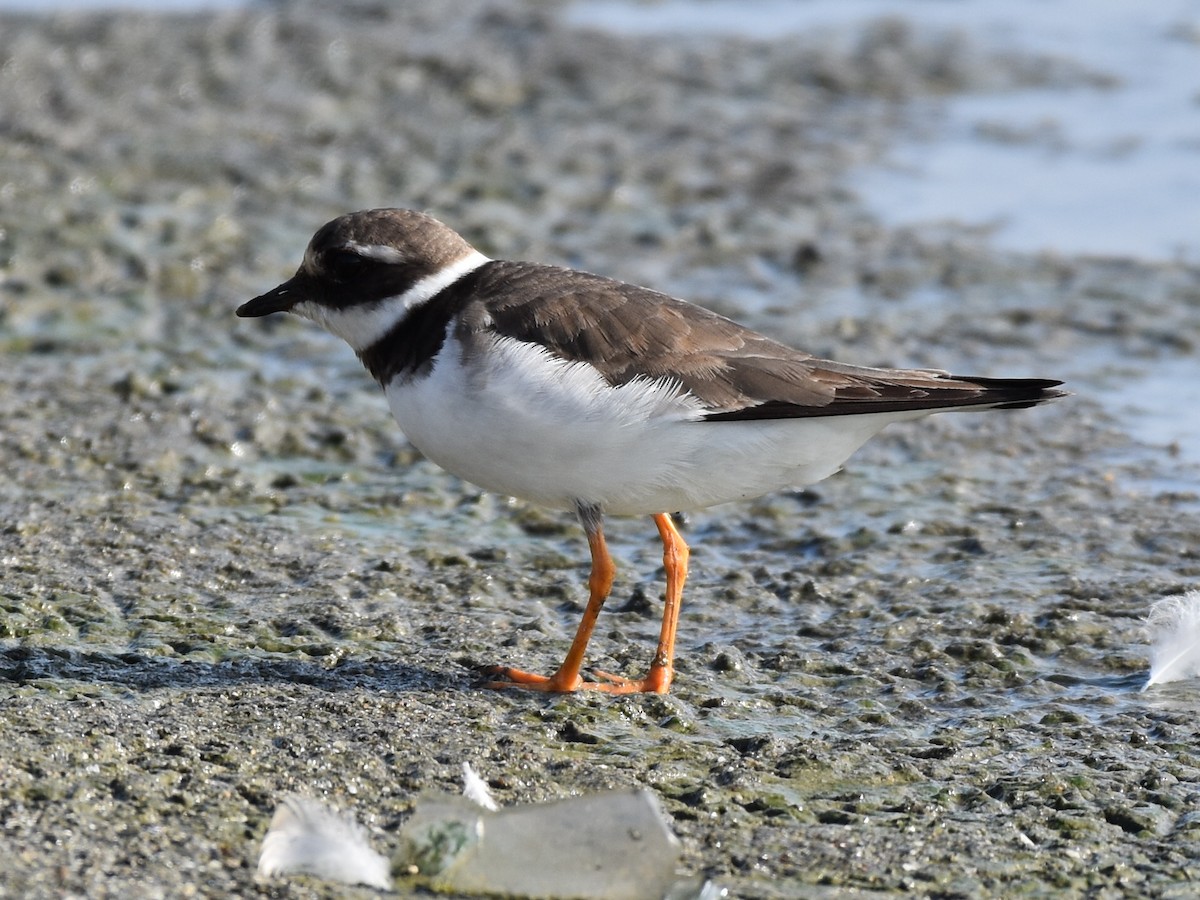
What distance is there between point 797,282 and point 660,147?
2.46 m

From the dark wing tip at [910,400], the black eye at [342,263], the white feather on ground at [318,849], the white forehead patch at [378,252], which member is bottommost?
the white feather on ground at [318,849]

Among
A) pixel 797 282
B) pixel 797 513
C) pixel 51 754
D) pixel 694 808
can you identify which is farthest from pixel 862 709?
pixel 797 282

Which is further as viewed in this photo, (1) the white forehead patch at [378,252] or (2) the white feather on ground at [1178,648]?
(1) the white forehead patch at [378,252]

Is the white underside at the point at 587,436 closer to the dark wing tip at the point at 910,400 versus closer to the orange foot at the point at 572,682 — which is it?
the dark wing tip at the point at 910,400

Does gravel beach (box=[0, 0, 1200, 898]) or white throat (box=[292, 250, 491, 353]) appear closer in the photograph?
gravel beach (box=[0, 0, 1200, 898])

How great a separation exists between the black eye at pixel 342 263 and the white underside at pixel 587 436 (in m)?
0.55

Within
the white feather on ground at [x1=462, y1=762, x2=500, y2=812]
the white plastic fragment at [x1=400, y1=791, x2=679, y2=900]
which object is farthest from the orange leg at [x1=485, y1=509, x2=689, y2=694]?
the white plastic fragment at [x1=400, y1=791, x2=679, y2=900]

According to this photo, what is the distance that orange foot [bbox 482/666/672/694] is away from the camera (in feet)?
18.4

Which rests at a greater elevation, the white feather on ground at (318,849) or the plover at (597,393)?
the plover at (597,393)

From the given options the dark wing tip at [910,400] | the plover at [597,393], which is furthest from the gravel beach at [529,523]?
the dark wing tip at [910,400]

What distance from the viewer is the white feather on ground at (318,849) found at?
164 inches

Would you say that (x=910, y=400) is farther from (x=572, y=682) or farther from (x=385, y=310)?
(x=385, y=310)

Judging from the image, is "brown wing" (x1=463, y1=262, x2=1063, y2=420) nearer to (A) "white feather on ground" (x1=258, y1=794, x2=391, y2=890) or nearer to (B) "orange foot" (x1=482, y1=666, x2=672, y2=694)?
(B) "orange foot" (x1=482, y1=666, x2=672, y2=694)

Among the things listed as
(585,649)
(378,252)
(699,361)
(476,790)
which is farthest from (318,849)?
(378,252)
